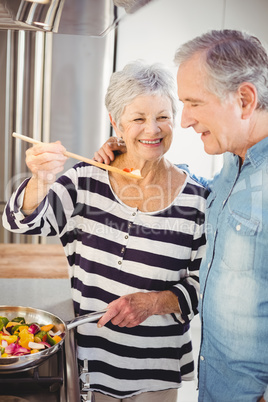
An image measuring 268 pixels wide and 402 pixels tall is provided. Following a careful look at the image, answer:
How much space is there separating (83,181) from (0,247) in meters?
1.00

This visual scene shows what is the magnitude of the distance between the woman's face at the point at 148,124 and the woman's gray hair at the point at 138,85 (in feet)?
0.05

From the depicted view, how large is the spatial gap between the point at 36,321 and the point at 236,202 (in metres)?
0.56

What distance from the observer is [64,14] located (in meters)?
1.10

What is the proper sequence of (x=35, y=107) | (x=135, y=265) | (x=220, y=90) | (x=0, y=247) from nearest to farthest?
(x=220, y=90), (x=135, y=265), (x=0, y=247), (x=35, y=107)

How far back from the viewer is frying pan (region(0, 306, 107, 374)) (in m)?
0.96

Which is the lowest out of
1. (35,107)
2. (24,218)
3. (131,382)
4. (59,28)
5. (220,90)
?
(131,382)

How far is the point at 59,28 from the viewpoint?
1220 millimetres

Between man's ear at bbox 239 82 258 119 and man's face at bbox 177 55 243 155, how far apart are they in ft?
0.03

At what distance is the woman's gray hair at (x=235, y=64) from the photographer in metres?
1.03

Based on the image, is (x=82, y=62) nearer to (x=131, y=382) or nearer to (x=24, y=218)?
(x=24, y=218)

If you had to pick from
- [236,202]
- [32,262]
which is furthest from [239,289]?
[32,262]

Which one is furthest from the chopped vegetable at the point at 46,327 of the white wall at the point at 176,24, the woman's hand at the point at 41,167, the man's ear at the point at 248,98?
the white wall at the point at 176,24

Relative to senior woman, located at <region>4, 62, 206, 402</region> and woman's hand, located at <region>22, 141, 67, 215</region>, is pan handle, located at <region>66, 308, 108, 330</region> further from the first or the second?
woman's hand, located at <region>22, 141, 67, 215</region>

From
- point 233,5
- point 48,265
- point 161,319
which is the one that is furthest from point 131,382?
point 233,5
